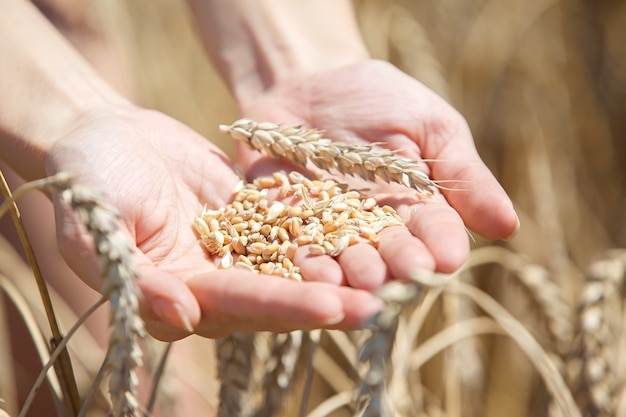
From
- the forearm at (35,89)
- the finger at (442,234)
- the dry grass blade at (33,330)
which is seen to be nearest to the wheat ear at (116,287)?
the dry grass blade at (33,330)

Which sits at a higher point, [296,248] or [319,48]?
[319,48]

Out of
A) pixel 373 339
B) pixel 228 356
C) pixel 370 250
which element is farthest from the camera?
pixel 228 356

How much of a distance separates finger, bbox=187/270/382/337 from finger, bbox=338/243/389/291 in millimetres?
66

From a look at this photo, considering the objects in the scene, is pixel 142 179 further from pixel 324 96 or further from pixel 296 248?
pixel 324 96

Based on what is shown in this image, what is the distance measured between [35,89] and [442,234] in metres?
0.82

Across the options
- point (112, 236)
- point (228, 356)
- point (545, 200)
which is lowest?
point (545, 200)

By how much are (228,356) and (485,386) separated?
1310mm

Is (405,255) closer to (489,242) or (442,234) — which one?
(442,234)

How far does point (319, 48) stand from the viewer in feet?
5.50

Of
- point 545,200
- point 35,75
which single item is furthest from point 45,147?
point 545,200

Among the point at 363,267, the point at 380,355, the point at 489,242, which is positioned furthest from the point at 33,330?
the point at 489,242

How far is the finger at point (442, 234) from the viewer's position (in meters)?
0.92

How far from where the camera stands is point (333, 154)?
113cm

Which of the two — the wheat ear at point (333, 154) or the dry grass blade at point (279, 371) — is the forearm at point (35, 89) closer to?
the wheat ear at point (333, 154)
